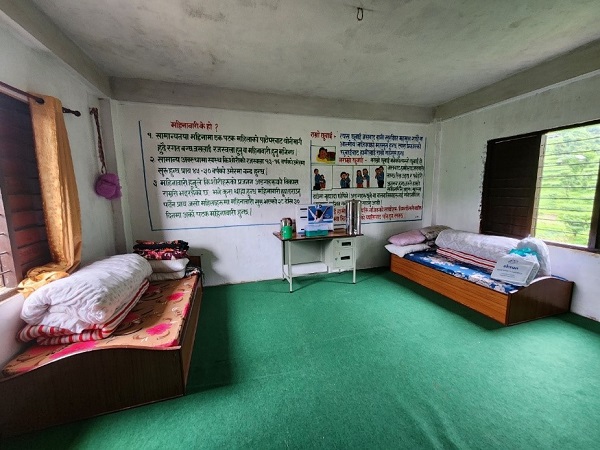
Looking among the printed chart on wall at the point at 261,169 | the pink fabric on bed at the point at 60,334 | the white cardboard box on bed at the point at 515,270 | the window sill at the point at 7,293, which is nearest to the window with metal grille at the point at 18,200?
the window sill at the point at 7,293

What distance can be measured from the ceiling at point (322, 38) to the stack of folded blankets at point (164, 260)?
6.02ft

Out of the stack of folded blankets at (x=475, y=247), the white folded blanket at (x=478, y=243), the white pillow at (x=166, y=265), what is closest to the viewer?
the stack of folded blankets at (x=475, y=247)

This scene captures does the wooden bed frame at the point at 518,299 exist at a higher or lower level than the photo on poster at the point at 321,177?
lower

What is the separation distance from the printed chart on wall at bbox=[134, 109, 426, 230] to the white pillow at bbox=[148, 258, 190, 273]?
62 centimetres

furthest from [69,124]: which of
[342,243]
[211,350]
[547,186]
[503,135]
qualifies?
[547,186]

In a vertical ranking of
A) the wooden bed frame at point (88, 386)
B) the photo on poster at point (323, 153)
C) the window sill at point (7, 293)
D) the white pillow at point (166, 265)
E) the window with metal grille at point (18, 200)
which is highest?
the photo on poster at point (323, 153)

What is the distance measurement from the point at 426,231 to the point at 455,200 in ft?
2.11

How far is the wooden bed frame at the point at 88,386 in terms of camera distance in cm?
130

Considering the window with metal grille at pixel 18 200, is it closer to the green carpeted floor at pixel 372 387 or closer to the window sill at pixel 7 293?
the window sill at pixel 7 293

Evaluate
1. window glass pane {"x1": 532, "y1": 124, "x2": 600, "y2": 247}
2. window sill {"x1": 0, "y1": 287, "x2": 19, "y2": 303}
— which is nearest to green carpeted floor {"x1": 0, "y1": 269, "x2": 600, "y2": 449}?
window sill {"x1": 0, "y1": 287, "x2": 19, "y2": 303}

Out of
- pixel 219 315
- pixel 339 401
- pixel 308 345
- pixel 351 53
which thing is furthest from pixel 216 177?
pixel 339 401

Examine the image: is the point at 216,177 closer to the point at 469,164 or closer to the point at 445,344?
the point at 445,344

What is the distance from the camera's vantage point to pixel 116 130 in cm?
274

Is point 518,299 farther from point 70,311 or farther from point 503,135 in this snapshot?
point 70,311
